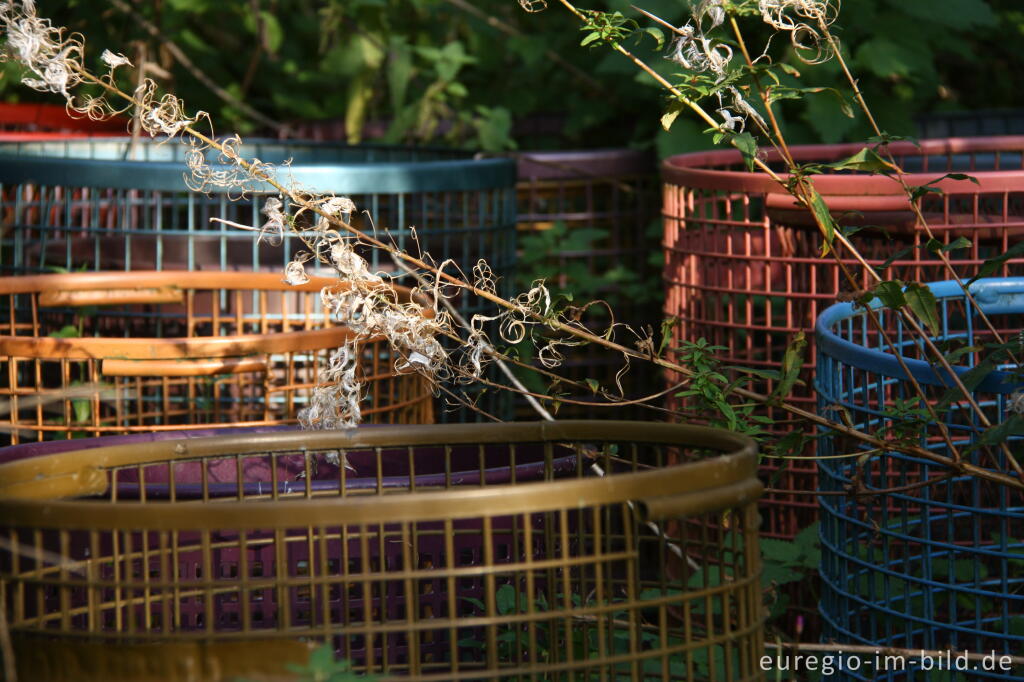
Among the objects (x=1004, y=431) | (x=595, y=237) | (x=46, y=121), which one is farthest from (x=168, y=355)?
(x=46, y=121)

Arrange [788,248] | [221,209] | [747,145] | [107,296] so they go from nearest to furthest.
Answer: [747,145], [107,296], [788,248], [221,209]

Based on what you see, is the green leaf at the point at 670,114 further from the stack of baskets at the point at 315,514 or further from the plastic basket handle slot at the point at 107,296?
the plastic basket handle slot at the point at 107,296

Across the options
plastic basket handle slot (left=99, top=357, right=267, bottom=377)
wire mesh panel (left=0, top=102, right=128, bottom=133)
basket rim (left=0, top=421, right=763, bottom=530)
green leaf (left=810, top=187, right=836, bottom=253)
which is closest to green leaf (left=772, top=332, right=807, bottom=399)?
green leaf (left=810, top=187, right=836, bottom=253)

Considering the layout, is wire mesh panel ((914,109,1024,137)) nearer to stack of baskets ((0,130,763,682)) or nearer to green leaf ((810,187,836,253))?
stack of baskets ((0,130,763,682))

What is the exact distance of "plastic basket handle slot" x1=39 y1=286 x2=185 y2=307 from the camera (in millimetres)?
2781

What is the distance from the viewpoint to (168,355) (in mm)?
2270

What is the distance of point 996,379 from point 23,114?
4.53 metres

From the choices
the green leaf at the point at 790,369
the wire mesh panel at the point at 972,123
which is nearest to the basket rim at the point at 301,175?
the green leaf at the point at 790,369

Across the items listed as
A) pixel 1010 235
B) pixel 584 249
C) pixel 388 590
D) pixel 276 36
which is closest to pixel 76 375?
pixel 584 249

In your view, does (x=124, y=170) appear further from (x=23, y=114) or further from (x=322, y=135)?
(x=322, y=135)

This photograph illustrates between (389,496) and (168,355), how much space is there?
1169 mm

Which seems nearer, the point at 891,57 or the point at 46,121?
the point at 891,57

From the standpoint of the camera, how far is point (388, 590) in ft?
6.32

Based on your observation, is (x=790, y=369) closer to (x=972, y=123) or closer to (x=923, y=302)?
(x=923, y=302)
